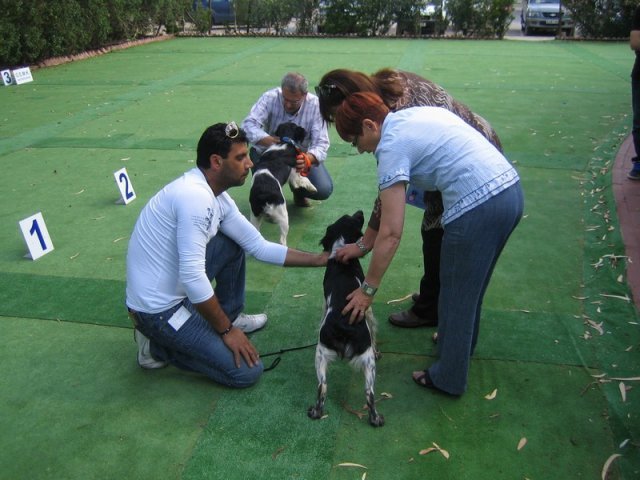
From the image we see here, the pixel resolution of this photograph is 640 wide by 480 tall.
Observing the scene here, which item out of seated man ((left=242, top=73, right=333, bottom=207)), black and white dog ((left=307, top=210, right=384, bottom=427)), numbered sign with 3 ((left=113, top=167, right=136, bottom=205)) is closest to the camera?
black and white dog ((left=307, top=210, right=384, bottom=427))

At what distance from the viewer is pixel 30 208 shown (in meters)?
5.38

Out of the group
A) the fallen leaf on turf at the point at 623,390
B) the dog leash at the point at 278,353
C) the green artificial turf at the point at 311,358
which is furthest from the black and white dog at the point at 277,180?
the fallen leaf on turf at the point at 623,390

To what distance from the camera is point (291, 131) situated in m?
4.86

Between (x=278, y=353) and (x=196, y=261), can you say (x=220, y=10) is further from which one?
(x=196, y=261)

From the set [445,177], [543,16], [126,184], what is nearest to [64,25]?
[126,184]

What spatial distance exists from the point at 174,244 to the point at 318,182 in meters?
2.51

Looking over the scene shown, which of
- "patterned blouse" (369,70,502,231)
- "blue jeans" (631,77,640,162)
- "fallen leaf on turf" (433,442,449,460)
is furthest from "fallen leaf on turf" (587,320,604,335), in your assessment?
"blue jeans" (631,77,640,162)

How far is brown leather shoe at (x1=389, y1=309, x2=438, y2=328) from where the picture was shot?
3475 mm

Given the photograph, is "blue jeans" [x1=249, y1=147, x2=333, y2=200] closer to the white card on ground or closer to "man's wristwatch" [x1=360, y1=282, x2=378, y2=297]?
"man's wristwatch" [x1=360, y1=282, x2=378, y2=297]

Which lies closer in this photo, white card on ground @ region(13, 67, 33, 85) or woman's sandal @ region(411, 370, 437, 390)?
woman's sandal @ region(411, 370, 437, 390)

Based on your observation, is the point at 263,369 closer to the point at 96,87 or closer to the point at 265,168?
the point at 265,168

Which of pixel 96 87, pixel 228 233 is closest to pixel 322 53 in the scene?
pixel 96 87

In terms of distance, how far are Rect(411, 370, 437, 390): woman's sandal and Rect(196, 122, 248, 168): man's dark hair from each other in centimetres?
155

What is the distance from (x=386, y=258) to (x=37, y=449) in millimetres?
1871
